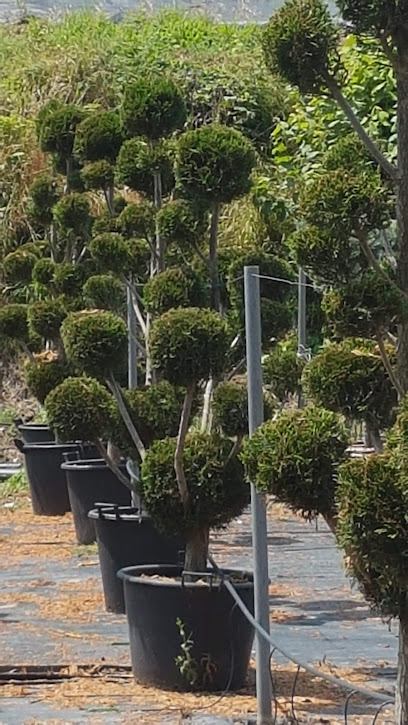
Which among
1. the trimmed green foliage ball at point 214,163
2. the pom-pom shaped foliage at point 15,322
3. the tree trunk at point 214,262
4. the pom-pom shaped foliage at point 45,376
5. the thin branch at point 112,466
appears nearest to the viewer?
the trimmed green foliage ball at point 214,163

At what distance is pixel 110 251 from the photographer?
17.7 ft

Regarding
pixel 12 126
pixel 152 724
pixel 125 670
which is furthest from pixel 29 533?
pixel 12 126

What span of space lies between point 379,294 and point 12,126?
905 cm

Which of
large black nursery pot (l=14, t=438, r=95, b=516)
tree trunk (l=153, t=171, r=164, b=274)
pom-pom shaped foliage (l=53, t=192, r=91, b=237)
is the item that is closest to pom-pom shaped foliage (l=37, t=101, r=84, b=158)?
pom-pom shaped foliage (l=53, t=192, r=91, b=237)

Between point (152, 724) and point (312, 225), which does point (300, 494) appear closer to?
point (312, 225)

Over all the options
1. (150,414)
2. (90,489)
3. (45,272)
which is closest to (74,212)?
(45,272)

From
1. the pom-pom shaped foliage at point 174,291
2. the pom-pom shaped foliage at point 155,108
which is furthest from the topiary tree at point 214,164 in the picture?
the pom-pom shaped foliage at point 155,108

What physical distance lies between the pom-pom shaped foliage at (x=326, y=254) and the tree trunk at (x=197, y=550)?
1699 mm

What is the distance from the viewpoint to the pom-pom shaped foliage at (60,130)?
653 cm

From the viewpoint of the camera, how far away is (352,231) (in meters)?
2.59

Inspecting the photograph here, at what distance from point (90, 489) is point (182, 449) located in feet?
8.80

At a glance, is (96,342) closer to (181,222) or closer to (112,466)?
(112,466)

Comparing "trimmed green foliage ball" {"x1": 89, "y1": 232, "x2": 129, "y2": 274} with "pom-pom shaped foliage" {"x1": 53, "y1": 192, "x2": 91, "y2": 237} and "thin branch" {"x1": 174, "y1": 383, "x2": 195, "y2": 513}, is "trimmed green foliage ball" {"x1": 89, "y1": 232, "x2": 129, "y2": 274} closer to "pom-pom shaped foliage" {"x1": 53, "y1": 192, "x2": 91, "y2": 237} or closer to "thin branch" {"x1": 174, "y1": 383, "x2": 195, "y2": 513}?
"pom-pom shaped foliage" {"x1": 53, "y1": 192, "x2": 91, "y2": 237}

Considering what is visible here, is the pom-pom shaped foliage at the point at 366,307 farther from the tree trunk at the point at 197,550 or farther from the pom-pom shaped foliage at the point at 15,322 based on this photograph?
the pom-pom shaped foliage at the point at 15,322
